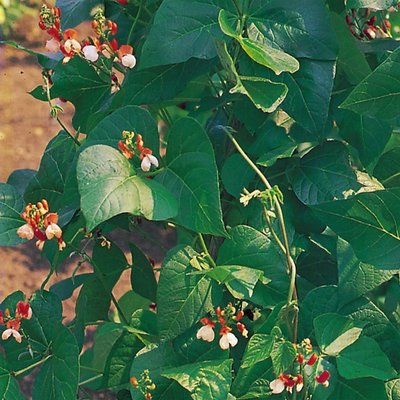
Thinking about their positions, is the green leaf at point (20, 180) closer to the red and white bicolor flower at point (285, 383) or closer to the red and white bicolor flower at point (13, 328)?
the red and white bicolor flower at point (13, 328)

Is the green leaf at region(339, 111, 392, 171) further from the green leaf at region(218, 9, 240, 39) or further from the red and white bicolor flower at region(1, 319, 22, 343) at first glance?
the red and white bicolor flower at region(1, 319, 22, 343)

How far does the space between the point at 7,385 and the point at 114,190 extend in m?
0.34

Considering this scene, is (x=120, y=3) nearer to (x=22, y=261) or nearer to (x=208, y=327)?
(x=208, y=327)

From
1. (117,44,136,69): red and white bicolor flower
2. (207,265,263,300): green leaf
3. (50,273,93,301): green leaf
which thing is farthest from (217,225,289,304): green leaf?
(50,273,93,301): green leaf

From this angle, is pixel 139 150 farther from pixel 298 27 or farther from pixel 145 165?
pixel 298 27

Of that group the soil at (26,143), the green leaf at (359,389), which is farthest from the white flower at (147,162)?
the soil at (26,143)

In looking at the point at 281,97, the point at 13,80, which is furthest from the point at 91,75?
the point at 13,80

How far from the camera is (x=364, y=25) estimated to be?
116 centimetres

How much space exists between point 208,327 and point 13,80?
121 inches

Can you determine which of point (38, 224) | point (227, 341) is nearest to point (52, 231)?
point (38, 224)

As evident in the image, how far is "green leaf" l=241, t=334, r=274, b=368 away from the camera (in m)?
0.87

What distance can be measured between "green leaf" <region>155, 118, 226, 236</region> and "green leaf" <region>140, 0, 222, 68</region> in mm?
76

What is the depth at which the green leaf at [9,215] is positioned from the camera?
38.3 inches

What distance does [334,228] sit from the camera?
930 millimetres
